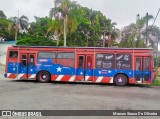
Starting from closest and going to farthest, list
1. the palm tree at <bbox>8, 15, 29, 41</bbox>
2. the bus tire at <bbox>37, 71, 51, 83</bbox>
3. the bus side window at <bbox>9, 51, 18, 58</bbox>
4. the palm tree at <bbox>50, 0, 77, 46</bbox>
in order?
1. the bus tire at <bbox>37, 71, 51, 83</bbox>
2. the bus side window at <bbox>9, 51, 18, 58</bbox>
3. the palm tree at <bbox>50, 0, 77, 46</bbox>
4. the palm tree at <bbox>8, 15, 29, 41</bbox>

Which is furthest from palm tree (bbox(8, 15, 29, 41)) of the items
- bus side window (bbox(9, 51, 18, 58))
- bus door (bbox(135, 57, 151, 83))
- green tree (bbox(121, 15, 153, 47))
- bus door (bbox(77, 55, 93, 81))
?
bus door (bbox(135, 57, 151, 83))

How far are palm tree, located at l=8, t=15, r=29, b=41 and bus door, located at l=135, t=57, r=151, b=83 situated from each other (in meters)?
46.8

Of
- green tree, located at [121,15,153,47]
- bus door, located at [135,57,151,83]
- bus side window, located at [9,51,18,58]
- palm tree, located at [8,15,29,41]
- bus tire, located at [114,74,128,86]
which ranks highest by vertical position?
palm tree, located at [8,15,29,41]

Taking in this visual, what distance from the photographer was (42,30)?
6025 cm

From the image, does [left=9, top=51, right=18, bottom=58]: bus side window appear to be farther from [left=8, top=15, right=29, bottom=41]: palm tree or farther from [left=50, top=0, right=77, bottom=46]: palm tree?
[left=8, top=15, right=29, bottom=41]: palm tree

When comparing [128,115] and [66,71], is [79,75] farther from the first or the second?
[128,115]

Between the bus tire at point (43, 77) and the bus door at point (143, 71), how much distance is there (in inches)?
255

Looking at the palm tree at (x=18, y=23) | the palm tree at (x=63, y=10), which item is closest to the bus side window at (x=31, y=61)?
the palm tree at (x=63, y=10)

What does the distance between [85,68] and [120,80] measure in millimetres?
2671

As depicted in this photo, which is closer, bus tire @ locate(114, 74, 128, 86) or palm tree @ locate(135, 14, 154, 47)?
bus tire @ locate(114, 74, 128, 86)

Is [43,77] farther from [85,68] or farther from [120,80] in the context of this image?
[120,80]

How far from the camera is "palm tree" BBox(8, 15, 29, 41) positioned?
200ft

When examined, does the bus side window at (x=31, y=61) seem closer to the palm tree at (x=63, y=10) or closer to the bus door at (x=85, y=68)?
the bus door at (x=85, y=68)

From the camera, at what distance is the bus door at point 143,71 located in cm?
1831
